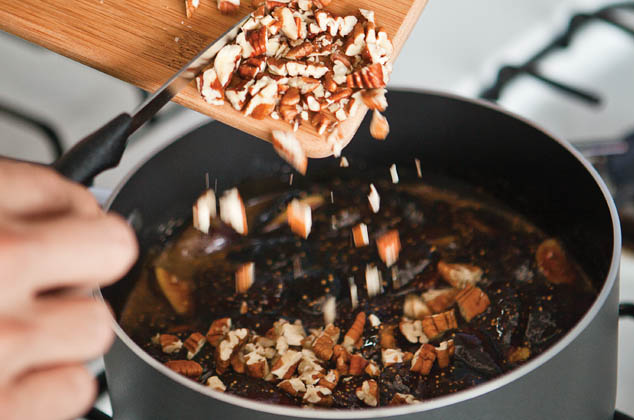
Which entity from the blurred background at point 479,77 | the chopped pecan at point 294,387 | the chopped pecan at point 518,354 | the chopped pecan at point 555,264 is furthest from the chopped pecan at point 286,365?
the blurred background at point 479,77

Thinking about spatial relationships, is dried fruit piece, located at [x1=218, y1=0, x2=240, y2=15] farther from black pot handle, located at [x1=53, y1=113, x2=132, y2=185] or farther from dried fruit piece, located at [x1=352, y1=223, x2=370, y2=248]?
dried fruit piece, located at [x1=352, y1=223, x2=370, y2=248]

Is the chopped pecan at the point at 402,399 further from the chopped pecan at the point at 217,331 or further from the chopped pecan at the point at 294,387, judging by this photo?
the chopped pecan at the point at 217,331

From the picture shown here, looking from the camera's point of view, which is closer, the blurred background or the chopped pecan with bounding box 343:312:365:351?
the chopped pecan with bounding box 343:312:365:351

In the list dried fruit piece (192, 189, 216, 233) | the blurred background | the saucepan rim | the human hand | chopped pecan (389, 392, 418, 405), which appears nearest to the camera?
the human hand

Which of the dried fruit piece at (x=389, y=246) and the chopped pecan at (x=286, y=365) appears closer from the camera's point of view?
the chopped pecan at (x=286, y=365)

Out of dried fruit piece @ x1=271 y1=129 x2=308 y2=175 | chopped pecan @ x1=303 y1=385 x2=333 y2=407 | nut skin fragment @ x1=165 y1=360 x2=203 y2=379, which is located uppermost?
dried fruit piece @ x1=271 y1=129 x2=308 y2=175

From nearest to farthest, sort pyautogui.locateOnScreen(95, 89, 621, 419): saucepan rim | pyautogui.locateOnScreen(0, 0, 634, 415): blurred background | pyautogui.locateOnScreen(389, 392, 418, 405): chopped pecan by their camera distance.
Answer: pyautogui.locateOnScreen(95, 89, 621, 419): saucepan rim
pyautogui.locateOnScreen(389, 392, 418, 405): chopped pecan
pyautogui.locateOnScreen(0, 0, 634, 415): blurred background

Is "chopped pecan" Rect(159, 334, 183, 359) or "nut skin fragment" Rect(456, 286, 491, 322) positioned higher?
"nut skin fragment" Rect(456, 286, 491, 322)

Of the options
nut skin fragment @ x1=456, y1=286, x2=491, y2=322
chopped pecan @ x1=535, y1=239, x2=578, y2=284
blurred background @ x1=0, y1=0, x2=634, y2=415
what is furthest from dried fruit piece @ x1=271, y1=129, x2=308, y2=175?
blurred background @ x1=0, y1=0, x2=634, y2=415

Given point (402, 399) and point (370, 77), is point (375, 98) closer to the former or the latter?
point (370, 77)
